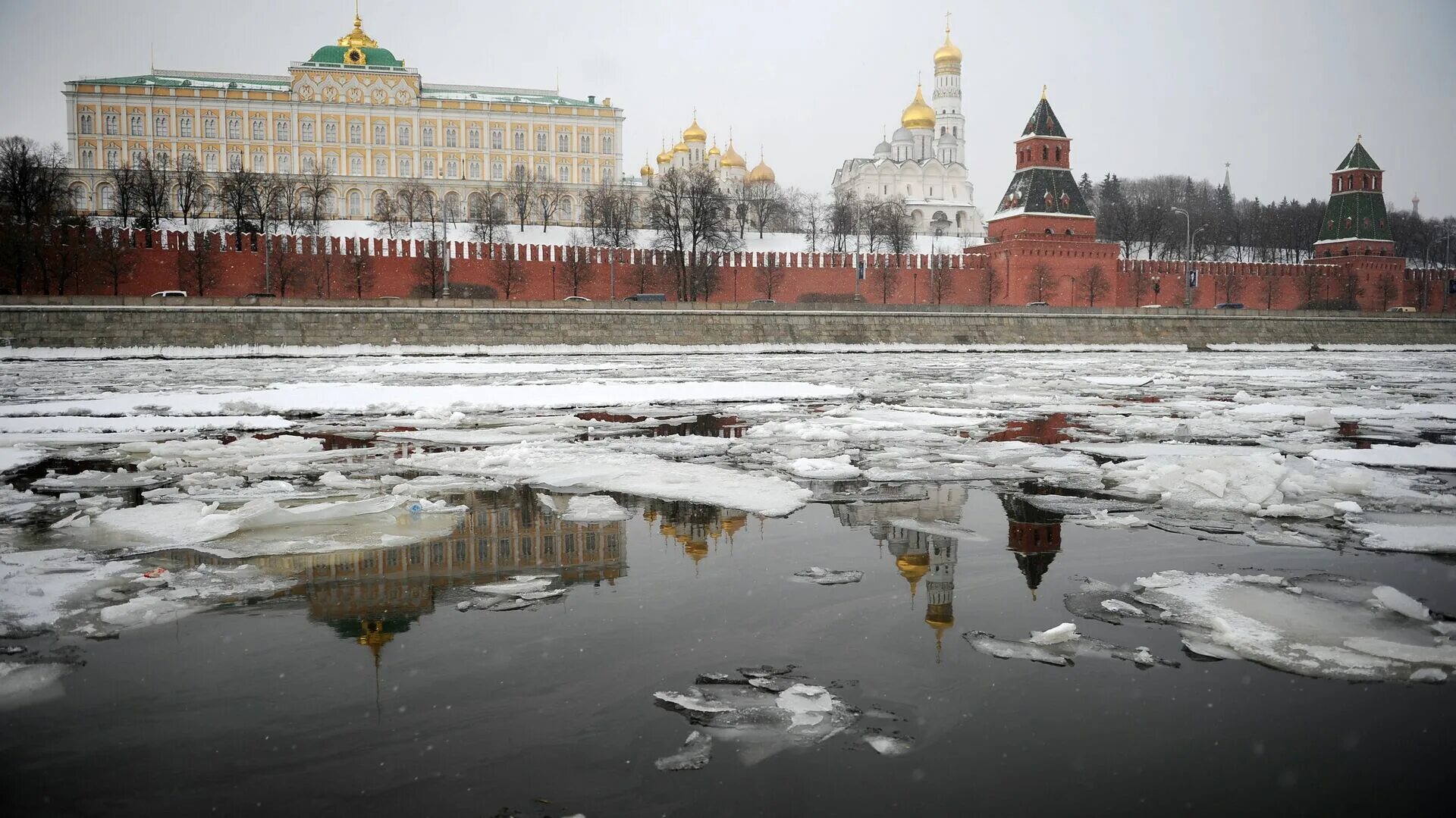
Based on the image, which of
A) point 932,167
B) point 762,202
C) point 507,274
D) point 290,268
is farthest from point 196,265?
point 932,167

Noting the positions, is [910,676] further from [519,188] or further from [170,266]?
[519,188]

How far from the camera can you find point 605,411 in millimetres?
11336

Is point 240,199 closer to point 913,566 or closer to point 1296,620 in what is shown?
point 913,566

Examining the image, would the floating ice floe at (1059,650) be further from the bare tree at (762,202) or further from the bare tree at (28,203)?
the bare tree at (762,202)

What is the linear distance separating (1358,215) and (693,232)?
102 ft

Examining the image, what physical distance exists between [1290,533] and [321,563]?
446 centimetres

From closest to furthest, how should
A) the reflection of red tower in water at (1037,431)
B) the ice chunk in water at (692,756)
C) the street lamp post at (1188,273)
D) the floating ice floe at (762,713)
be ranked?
the ice chunk in water at (692,756) → the floating ice floe at (762,713) → the reflection of red tower in water at (1037,431) → the street lamp post at (1188,273)

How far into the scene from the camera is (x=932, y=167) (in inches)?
2931

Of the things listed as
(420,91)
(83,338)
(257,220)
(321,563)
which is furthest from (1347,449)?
(420,91)

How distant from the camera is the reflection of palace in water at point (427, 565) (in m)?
3.73

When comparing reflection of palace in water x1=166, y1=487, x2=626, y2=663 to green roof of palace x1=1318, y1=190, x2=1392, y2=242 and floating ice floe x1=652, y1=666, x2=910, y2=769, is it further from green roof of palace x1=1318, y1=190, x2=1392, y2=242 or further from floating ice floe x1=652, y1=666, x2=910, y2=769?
green roof of palace x1=1318, y1=190, x2=1392, y2=242

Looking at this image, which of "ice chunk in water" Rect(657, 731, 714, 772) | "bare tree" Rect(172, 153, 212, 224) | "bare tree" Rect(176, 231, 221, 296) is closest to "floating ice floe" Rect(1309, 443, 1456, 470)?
"ice chunk in water" Rect(657, 731, 714, 772)

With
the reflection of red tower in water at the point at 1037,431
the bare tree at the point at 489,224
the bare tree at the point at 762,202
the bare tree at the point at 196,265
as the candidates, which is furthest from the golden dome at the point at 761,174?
the reflection of red tower in water at the point at 1037,431

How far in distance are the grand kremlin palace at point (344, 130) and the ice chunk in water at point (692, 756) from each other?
190 feet
